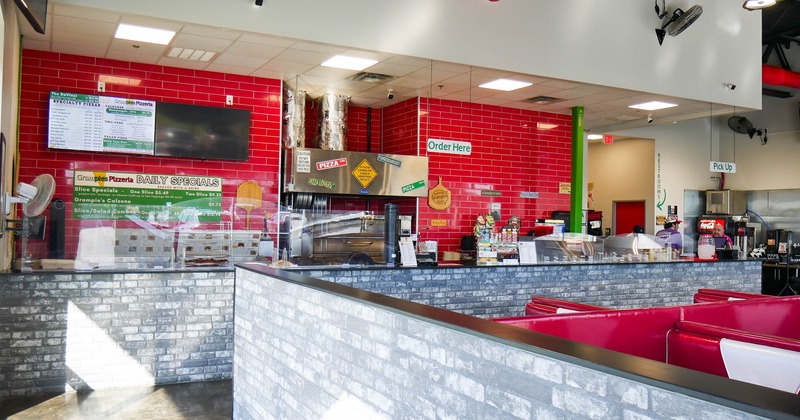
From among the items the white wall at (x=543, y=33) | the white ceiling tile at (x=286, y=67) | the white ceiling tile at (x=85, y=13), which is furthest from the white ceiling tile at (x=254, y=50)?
the white ceiling tile at (x=85, y=13)

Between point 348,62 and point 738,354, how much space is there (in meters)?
4.88

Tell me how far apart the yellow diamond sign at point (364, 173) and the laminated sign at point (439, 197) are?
0.96 m

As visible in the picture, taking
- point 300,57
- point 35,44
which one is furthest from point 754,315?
point 35,44

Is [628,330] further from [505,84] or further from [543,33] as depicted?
[505,84]

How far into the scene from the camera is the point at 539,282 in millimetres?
6055

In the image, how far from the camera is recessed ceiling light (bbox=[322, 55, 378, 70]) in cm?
639

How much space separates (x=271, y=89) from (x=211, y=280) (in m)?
3.11

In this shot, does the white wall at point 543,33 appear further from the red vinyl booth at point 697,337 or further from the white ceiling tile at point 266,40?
the red vinyl booth at point 697,337

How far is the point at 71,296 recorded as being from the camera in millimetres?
4492

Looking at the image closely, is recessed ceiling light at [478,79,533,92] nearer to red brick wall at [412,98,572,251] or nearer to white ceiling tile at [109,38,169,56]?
red brick wall at [412,98,572,251]

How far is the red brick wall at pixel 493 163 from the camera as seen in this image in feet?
28.0

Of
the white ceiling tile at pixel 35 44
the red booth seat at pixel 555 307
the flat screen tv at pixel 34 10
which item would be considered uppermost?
the white ceiling tile at pixel 35 44

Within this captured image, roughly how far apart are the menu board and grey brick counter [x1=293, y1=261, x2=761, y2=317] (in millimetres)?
2841

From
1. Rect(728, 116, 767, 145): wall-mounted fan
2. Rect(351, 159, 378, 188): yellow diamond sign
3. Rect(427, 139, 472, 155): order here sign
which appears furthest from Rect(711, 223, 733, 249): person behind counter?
Rect(351, 159, 378, 188): yellow diamond sign
